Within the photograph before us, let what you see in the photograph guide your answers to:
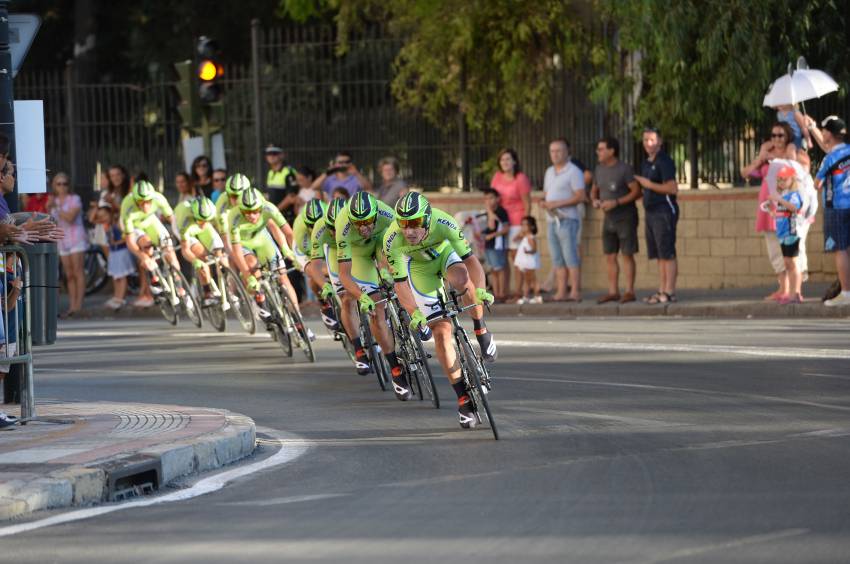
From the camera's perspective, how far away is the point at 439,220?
12094 millimetres

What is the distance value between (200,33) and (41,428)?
28.6 m

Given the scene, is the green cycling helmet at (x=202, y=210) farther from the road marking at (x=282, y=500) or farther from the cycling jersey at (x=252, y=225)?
the road marking at (x=282, y=500)

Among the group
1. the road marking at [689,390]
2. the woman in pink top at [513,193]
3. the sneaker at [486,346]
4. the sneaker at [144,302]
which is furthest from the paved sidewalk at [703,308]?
the sneaker at [486,346]

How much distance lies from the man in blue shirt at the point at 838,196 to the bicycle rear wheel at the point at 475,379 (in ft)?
27.3

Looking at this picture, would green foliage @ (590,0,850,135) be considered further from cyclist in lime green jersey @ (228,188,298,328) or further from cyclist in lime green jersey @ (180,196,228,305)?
cyclist in lime green jersey @ (228,188,298,328)

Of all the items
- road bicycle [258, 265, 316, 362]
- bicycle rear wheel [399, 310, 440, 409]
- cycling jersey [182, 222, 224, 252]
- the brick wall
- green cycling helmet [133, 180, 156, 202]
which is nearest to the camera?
bicycle rear wheel [399, 310, 440, 409]

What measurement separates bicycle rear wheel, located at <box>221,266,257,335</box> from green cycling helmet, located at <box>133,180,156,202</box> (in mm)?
1728

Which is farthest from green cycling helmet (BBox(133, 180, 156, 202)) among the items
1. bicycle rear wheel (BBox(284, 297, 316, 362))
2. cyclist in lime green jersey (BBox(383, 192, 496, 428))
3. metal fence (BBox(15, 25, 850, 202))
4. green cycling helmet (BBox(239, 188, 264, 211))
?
cyclist in lime green jersey (BBox(383, 192, 496, 428))

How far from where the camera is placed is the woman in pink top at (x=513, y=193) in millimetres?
22094

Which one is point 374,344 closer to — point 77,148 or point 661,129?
point 661,129

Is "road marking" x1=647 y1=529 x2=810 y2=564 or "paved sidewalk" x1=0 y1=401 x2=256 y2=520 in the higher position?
"paved sidewalk" x1=0 y1=401 x2=256 y2=520

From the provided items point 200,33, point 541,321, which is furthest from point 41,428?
point 200,33

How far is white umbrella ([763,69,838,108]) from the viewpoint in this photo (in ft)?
65.7

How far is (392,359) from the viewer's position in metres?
13.6
